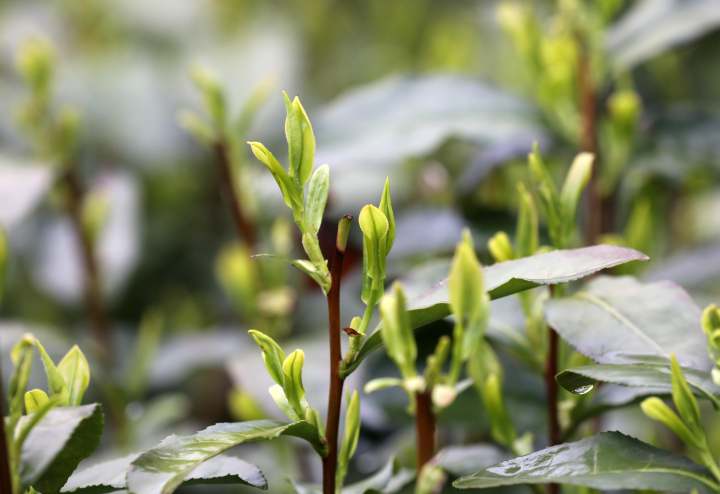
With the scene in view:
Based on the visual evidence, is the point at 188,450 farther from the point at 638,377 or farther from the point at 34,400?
the point at 638,377

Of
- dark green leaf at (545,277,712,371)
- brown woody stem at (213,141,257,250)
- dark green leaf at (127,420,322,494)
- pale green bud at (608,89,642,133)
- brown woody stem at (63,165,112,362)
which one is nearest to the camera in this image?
dark green leaf at (127,420,322,494)

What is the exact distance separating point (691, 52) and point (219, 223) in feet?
2.65

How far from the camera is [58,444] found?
428 millimetres

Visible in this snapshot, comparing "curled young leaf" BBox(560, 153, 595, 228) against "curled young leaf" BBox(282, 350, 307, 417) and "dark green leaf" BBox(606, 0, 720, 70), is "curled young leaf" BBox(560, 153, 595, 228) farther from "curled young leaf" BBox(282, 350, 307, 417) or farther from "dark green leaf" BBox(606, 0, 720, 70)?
"dark green leaf" BBox(606, 0, 720, 70)

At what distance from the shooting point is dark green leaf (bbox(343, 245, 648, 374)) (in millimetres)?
483

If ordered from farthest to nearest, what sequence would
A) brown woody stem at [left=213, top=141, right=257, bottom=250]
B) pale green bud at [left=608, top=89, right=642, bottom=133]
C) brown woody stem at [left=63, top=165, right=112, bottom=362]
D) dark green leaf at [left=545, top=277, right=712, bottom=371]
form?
brown woody stem at [left=63, top=165, right=112, bottom=362] → brown woody stem at [left=213, top=141, right=257, bottom=250] → pale green bud at [left=608, top=89, right=642, bottom=133] → dark green leaf at [left=545, top=277, right=712, bottom=371]

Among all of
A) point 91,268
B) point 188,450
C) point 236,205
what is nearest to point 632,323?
point 188,450

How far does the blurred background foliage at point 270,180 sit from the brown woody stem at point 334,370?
0.65 ft

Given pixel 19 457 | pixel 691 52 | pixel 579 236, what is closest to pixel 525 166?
pixel 579 236

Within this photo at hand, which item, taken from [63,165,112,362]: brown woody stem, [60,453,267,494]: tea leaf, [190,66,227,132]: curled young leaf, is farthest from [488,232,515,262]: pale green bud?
[63,165,112,362]: brown woody stem

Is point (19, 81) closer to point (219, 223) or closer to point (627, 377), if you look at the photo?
point (219, 223)

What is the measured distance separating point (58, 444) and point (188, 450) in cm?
6

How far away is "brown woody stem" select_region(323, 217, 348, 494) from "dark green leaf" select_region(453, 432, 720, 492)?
70 mm

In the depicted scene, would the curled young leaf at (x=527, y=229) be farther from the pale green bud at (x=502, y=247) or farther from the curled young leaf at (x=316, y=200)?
the curled young leaf at (x=316, y=200)
